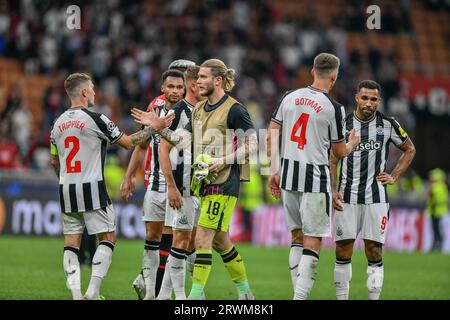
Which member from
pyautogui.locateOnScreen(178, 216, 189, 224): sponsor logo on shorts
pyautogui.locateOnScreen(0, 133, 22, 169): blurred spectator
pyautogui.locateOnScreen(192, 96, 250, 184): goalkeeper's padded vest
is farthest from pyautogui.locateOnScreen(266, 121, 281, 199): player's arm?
pyautogui.locateOnScreen(0, 133, 22, 169): blurred spectator

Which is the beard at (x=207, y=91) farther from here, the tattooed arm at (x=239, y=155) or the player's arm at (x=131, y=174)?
the player's arm at (x=131, y=174)

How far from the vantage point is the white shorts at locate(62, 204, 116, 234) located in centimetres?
1023

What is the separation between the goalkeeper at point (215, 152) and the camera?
1007 cm

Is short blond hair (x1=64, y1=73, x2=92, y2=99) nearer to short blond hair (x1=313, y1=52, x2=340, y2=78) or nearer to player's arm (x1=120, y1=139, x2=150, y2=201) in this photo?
player's arm (x1=120, y1=139, x2=150, y2=201)

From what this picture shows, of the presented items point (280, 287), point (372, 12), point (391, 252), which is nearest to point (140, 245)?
point (391, 252)

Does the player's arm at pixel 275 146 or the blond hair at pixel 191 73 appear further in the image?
the blond hair at pixel 191 73

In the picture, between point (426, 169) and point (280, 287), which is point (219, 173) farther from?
point (426, 169)

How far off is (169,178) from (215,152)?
570 mm

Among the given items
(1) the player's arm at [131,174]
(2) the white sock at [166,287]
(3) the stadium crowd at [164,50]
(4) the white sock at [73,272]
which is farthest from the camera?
(3) the stadium crowd at [164,50]

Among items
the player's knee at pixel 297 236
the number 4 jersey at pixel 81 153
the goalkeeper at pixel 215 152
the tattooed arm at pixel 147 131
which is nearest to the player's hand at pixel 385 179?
the player's knee at pixel 297 236

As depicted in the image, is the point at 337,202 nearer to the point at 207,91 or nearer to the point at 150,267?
the point at 207,91

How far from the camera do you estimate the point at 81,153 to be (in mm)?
10102

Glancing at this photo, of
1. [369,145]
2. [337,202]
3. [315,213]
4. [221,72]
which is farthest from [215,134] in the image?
[369,145]

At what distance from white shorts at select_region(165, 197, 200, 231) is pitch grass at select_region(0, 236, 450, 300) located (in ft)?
4.60
